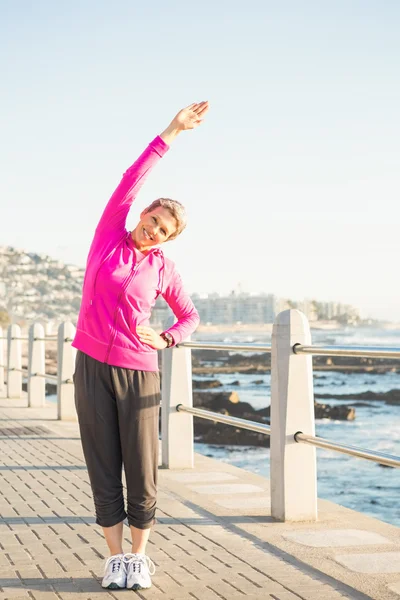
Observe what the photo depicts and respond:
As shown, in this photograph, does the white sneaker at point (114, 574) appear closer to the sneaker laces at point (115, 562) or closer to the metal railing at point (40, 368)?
the sneaker laces at point (115, 562)

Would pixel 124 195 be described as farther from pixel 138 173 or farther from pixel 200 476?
pixel 200 476

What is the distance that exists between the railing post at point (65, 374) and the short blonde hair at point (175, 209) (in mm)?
8430

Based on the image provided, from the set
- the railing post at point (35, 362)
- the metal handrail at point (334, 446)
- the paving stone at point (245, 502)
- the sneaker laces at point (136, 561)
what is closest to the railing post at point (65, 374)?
the railing post at point (35, 362)

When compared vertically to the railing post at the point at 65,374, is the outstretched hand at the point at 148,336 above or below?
above

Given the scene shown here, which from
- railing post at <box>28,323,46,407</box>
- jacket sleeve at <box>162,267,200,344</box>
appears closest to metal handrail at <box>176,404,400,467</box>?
jacket sleeve at <box>162,267,200,344</box>

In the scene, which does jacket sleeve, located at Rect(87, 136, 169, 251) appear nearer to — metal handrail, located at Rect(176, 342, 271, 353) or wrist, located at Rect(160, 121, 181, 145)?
wrist, located at Rect(160, 121, 181, 145)

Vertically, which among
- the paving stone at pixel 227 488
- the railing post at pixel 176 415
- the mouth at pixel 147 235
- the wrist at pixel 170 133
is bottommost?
the paving stone at pixel 227 488

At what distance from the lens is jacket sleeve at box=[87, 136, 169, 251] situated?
14.6ft

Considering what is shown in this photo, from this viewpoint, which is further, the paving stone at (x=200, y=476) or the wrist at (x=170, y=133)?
the paving stone at (x=200, y=476)

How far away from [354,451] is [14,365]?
12376 mm

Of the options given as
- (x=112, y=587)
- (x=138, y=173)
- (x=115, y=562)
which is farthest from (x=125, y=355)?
(x=112, y=587)

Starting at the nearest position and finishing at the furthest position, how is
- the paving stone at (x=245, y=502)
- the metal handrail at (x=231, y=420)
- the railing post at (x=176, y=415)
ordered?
the metal handrail at (x=231, y=420)
the paving stone at (x=245, y=502)
the railing post at (x=176, y=415)

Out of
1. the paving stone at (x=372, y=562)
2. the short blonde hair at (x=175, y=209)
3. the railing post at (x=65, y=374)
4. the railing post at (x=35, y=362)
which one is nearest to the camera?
the short blonde hair at (x=175, y=209)

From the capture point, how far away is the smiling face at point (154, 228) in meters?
4.38
